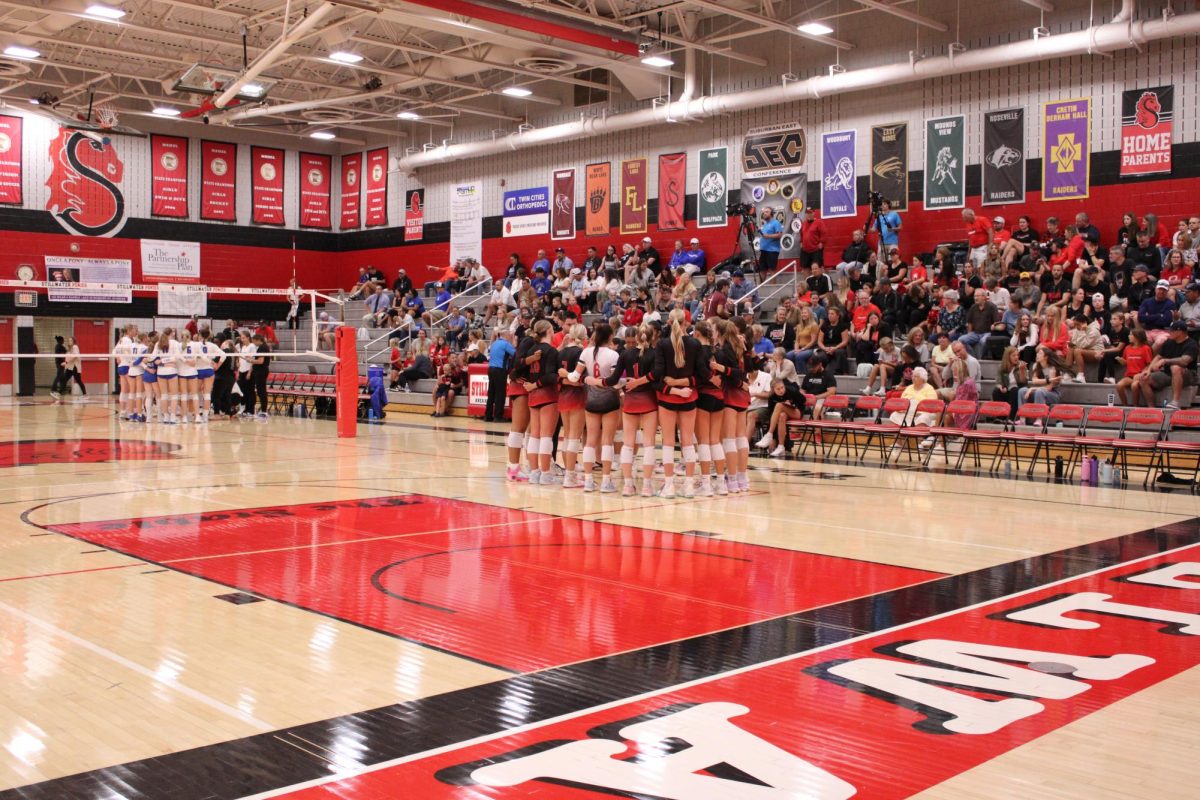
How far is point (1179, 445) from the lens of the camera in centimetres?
1193

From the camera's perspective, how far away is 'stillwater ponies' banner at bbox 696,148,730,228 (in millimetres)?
24969

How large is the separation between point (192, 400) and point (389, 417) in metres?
4.06

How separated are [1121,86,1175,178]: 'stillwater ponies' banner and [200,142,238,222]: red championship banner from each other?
973 inches

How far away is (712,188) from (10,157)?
18.8m

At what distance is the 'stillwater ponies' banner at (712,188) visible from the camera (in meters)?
25.0

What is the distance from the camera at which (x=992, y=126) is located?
2052 centimetres

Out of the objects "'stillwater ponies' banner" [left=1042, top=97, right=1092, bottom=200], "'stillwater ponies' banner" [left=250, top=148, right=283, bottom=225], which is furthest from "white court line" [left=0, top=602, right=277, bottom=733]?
"'stillwater ponies' banner" [left=250, top=148, right=283, bottom=225]

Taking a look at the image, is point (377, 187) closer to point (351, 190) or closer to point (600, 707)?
point (351, 190)

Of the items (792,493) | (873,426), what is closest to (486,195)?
(873,426)

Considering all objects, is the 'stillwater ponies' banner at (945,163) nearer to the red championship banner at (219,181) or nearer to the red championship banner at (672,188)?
the red championship banner at (672,188)

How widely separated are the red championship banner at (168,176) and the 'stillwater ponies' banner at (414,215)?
6.42 metres

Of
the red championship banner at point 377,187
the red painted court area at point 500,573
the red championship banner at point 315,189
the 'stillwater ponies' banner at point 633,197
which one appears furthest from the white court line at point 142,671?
the red championship banner at point 315,189

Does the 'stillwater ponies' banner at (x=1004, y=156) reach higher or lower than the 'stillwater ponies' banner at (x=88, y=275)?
higher

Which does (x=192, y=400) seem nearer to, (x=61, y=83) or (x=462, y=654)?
(x=61, y=83)
